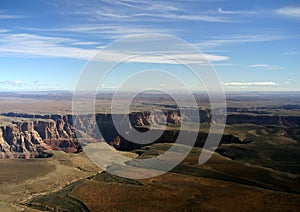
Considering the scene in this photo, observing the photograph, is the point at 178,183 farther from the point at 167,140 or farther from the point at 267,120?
the point at 267,120

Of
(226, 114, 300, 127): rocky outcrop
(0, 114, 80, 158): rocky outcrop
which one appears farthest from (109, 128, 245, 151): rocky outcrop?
(226, 114, 300, 127): rocky outcrop

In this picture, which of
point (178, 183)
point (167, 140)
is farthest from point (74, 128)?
point (178, 183)

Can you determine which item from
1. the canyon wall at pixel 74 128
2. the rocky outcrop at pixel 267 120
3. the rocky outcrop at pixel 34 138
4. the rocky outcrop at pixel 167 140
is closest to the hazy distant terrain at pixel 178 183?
the rocky outcrop at pixel 167 140

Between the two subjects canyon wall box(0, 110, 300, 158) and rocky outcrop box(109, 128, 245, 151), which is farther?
canyon wall box(0, 110, 300, 158)

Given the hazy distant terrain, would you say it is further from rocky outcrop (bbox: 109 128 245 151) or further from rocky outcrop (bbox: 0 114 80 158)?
rocky outcrop (bbox: 0 114 80 158)

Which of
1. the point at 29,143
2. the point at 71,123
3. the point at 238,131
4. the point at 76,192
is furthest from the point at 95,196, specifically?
the point at 71,123

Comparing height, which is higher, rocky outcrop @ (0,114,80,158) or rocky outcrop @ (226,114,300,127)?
rocky outcrop @ (226,114,300,127)

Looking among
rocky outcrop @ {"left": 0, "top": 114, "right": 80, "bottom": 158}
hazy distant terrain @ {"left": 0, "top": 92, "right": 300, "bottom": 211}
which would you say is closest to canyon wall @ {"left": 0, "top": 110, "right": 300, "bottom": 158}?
rocky outcrop @ {"left": 0, "top": 114, "right": 80, "bottom": 158}

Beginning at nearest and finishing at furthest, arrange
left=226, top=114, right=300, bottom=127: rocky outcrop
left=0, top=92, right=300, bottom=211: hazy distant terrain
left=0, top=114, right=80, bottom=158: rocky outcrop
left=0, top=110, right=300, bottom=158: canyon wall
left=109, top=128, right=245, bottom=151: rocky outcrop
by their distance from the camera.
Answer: left=0, top=92, right=300, bottom=211: hazy distant terrain < left=109, top=128, right=245, bottom=151: rocky outcrop < left=0, top=110, right=300, bottom=158: canyon wall < left=0, top=114, right=80, bottom=158: rocky outcrop < left=226, top=114, right=300, bottom=127: rocky outcrop

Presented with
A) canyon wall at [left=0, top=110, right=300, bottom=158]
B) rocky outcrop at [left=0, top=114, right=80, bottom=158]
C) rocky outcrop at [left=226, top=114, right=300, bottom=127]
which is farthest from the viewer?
rocky outcrop at [left=226, top=114, right=300, bottom=127]

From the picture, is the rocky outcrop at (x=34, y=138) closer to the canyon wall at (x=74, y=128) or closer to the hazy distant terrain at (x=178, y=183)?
the canyon wall at (x=74, y=128)

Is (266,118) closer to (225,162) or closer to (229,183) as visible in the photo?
(225,162)
